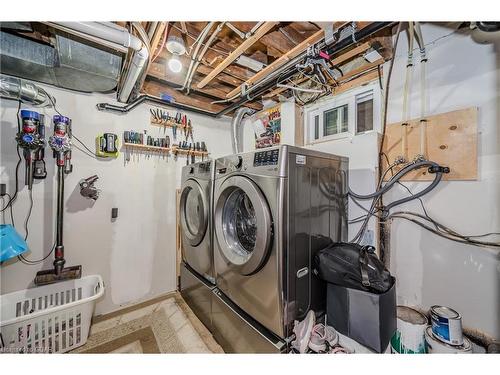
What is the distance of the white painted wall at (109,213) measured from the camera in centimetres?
171

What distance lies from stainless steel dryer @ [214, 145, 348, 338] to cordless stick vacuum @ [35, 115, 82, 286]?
4.73ft

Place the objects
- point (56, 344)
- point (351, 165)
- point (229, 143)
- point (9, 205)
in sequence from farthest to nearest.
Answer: point (229, 143) → point (351, 165) → point (9, 205) → point (56, 344)

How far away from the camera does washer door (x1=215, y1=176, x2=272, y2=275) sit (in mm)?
1183

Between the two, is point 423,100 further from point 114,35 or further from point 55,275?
point 55,275

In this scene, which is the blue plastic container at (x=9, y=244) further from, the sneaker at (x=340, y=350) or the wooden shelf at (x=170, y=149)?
the sneaker at (x=340, y=350)

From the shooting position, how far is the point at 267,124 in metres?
2.64

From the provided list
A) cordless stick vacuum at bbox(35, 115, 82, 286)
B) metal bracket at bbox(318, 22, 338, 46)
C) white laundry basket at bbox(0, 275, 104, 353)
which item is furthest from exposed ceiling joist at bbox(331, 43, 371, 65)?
white laundry basket at bbox(0, 275, 104, 353)

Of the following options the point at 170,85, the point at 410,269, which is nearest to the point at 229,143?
the point at 170,85

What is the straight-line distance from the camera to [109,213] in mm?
2104

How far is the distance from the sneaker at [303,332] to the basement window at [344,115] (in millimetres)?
1610

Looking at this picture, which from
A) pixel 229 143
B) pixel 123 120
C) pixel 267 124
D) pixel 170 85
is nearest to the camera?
pixel 123 120
